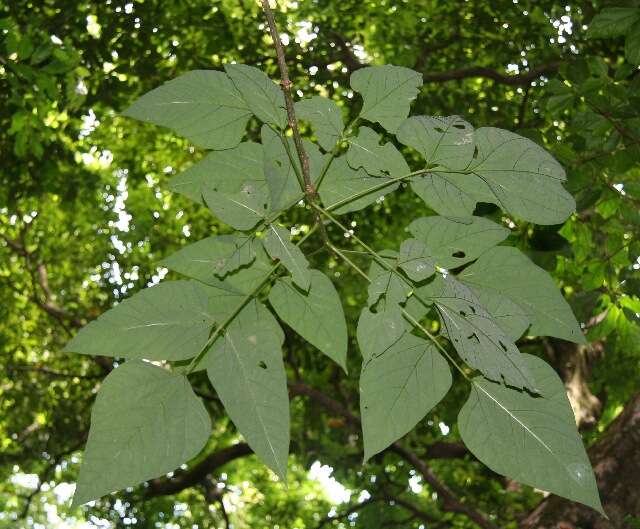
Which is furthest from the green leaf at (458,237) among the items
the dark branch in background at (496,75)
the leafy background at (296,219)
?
the dark branch in background at (496,75)

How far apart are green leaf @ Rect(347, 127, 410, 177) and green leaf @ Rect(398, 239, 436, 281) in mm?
78

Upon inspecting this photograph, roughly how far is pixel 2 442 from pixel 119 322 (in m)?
8.76

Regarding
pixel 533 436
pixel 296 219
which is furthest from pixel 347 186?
pixel 296 219

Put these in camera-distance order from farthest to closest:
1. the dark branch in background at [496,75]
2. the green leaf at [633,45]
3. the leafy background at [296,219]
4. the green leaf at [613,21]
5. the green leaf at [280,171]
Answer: the dark branch in background at [496,75] → the leafy background at [296,219] → the green leaf at [613,21] → the green leaf at [633,45] → the green leaf at [280,171]

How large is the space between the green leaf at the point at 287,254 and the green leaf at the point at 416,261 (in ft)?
0.36

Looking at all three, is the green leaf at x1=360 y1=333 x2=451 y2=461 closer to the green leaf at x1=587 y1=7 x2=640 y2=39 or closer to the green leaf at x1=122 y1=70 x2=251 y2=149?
the green leaf at x1=122 y1=70 x2=251 y2=149

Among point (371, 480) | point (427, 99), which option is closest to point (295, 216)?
point (427, 99)

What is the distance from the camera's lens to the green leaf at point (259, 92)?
80 cm

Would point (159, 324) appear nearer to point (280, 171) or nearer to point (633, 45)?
point (280, 171)

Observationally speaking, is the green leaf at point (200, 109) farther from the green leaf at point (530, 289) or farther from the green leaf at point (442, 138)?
the green leaf at point (530, 289)

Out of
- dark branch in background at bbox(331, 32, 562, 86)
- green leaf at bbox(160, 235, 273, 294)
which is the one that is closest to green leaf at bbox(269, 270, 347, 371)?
green leaf at bbox(160, 235, 273, 294)

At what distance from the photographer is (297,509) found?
8.12 metres

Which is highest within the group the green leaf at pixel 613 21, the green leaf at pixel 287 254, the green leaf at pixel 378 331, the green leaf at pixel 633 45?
the green leaf at pixel 287 254

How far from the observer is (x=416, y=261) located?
2.74 feet
